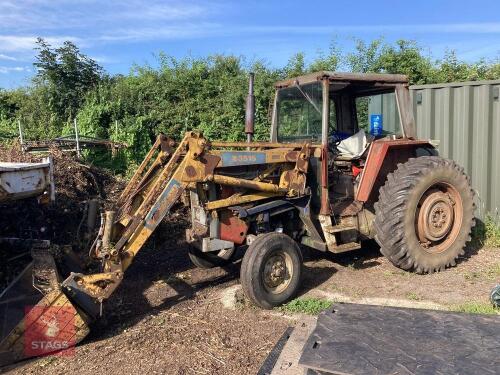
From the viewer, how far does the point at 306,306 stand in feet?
16.0

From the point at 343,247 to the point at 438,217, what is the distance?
53.0 inches

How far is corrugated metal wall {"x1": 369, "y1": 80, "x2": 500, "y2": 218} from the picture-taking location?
741 centimetres

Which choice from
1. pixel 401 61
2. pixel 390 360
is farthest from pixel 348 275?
pixel 401 61

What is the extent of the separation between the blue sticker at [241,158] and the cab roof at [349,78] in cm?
114

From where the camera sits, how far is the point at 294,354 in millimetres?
2549

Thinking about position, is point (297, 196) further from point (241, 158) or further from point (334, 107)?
point (334, 107)

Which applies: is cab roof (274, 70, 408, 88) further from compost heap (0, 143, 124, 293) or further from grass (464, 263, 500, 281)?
compost heap (0, 143, 124, 293)

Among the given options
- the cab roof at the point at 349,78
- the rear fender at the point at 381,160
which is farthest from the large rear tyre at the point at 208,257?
the cab roof at the point at 349,78

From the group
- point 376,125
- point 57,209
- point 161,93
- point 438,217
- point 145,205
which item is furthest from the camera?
point 161,93

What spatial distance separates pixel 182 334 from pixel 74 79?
11186 millimetres

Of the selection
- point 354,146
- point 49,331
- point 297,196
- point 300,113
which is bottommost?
point 49,331

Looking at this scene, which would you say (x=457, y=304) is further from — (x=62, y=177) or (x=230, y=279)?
(x=62, y=177)

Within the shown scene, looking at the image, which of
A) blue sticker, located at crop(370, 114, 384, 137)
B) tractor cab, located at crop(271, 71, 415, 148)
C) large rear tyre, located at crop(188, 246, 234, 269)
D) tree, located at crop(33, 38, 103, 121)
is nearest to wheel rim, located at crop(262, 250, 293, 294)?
large rear tyre, located at crop(188, 246, 234, 269)

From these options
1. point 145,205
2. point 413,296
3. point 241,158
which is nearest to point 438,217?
point 413,296
